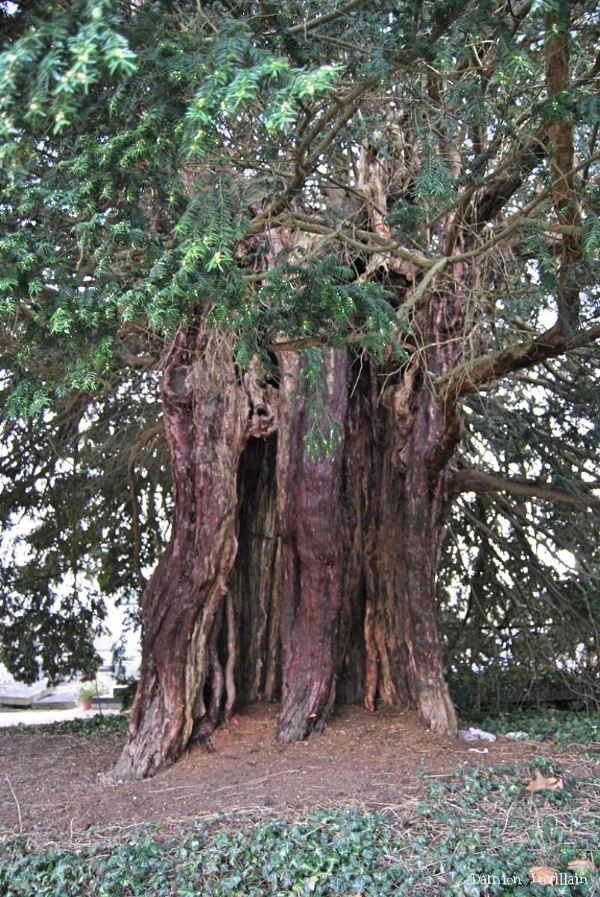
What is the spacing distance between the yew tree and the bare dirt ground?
0.22 m

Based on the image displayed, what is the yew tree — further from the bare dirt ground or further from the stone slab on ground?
the stone slab on ground

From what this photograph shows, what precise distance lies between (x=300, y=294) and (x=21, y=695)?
11.6 metres

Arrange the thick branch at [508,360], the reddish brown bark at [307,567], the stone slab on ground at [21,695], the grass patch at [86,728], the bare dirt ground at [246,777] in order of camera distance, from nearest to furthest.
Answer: the bare dirt ground at [246,777] < the thick branch at [508,360] < the reddish brown bark at [307,567] < the grass patch at [86,728] < the stone slab on ground at [21,695]

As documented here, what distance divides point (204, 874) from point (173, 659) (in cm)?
209

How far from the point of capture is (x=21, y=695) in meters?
13.8

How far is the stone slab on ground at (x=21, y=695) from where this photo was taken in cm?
1358

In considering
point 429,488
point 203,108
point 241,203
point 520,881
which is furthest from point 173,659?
point 203,108

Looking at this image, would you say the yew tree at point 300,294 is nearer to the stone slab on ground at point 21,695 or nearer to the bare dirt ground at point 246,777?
the bare dirt ground at point 246,777

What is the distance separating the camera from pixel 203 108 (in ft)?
9.34

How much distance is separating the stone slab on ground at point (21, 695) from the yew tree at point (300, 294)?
581 cm

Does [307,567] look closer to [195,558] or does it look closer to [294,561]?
[294,561]

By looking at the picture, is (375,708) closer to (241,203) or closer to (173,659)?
(173,659)

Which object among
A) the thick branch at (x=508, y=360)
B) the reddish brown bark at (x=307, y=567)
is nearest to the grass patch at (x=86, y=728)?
the reddish brown bark at (x=307, y=567)

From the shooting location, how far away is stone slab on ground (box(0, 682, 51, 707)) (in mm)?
13578
